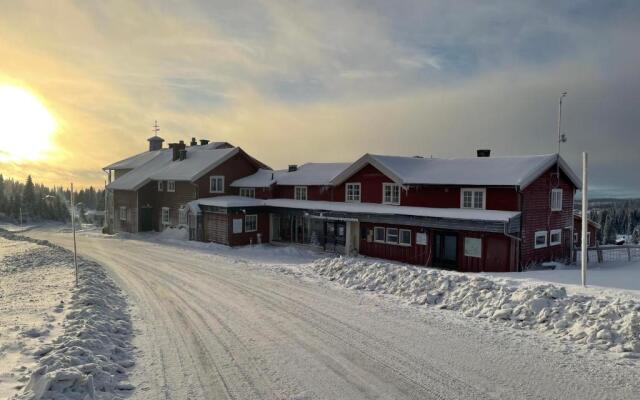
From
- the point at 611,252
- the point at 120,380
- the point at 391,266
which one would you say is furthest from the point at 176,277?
the point at 611,252

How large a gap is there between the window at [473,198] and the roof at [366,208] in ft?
1.78

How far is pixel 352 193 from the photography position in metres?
33.6

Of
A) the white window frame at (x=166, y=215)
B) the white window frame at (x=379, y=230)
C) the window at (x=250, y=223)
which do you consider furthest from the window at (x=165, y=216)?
the white window frame at (x=379, y=230)

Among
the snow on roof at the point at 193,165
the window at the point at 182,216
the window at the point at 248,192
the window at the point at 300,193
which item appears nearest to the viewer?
the window at the point at 300,193

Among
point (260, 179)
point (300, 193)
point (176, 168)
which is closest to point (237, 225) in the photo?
point (300, 193)

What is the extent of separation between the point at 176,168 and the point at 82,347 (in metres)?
35.5

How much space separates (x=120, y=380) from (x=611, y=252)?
104 ft

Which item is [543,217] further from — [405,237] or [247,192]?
[247,192]

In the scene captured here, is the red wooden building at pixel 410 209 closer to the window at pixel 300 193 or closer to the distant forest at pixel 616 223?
the window at pixel 300 193

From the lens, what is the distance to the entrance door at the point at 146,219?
44.5 metres

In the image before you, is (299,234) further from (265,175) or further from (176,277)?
(176,277)

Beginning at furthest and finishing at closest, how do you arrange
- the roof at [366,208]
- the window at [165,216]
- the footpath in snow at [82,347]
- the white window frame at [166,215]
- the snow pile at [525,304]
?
the window at [165,216] < the white window frame at [166,215] < the roof at [366,208] < the snow pile at [525,304] < the footpath in snow at [82,347]

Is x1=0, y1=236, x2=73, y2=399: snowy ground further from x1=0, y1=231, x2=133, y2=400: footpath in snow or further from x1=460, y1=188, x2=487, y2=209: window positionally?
x1=460, y1=188, x2=487, y2=209: window

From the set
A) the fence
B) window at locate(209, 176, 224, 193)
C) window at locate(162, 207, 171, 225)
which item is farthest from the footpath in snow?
the fence
